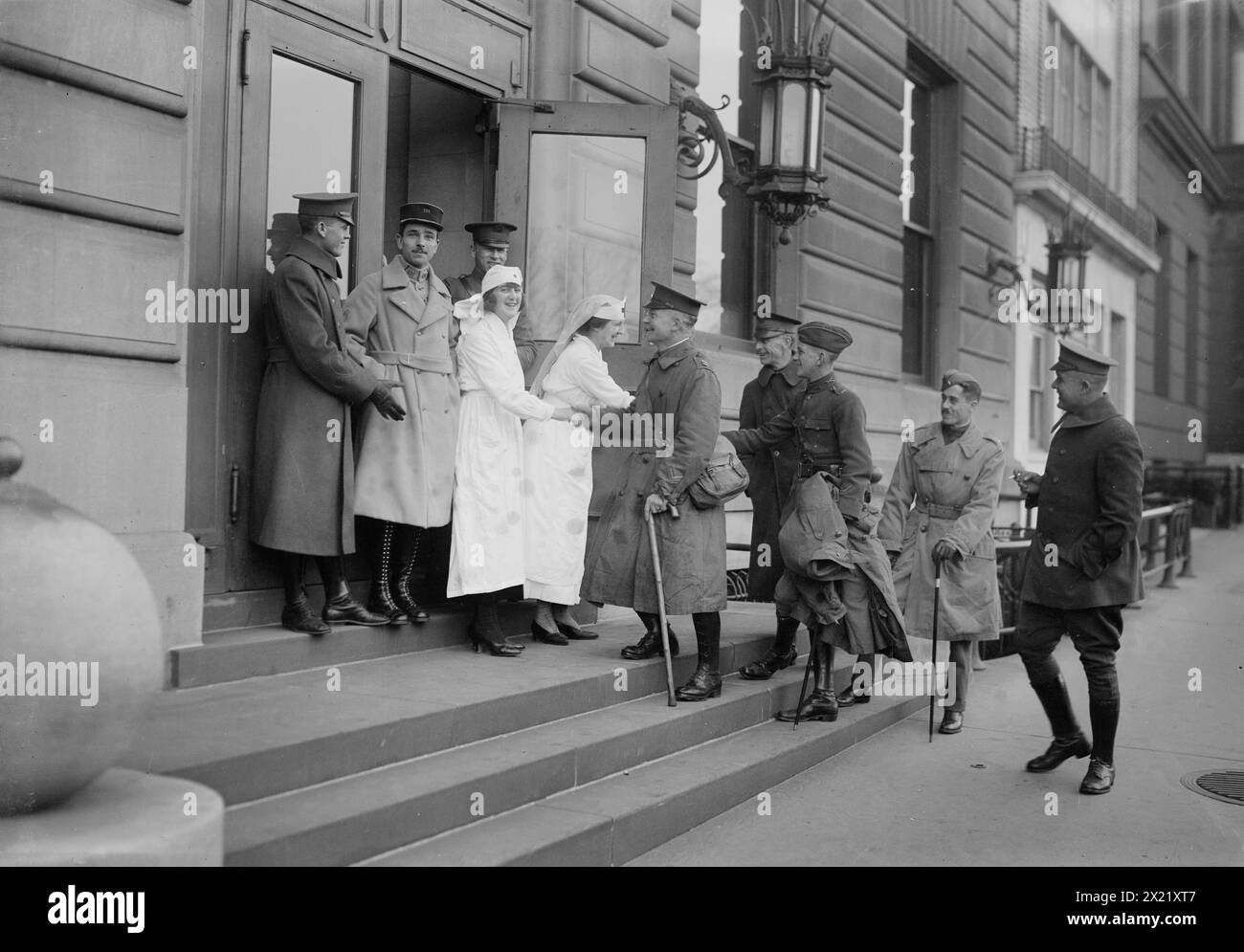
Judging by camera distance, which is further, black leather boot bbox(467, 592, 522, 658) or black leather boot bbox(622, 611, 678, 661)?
black leather boot bbox(622, 611, 678, 661)

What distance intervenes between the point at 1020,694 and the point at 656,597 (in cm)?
341

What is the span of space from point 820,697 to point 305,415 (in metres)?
3.21

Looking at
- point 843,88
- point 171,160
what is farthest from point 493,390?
point 843,88

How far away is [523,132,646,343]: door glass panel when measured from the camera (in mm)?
8023

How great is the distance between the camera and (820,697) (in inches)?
272

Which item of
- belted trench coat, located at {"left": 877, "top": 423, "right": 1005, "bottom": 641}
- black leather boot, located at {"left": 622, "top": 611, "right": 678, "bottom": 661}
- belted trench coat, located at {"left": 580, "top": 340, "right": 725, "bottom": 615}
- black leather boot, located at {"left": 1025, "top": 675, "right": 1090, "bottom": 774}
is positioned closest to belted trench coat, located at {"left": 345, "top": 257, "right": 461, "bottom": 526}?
belted trench coat, located at {"left": 580, "top": 340, "right": 725, "bottom": 615}

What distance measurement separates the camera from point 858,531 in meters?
6.77

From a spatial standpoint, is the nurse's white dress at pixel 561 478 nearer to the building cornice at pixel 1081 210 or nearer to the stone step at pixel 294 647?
the stone step at pixel 294 647

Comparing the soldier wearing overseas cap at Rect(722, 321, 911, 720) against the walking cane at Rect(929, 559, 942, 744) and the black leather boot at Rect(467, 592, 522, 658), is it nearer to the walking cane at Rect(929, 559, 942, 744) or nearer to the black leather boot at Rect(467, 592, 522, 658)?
the walking cane at Rect(929, 559, 942, 744)

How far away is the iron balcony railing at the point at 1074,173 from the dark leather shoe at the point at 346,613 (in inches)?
553

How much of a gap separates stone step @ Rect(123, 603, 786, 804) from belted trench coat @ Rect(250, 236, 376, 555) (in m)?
0.63

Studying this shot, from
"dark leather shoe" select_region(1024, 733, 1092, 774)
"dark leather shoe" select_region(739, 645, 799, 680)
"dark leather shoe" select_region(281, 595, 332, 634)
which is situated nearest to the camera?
"dark leather shoe" select_region(281, 595, 332, 634)
